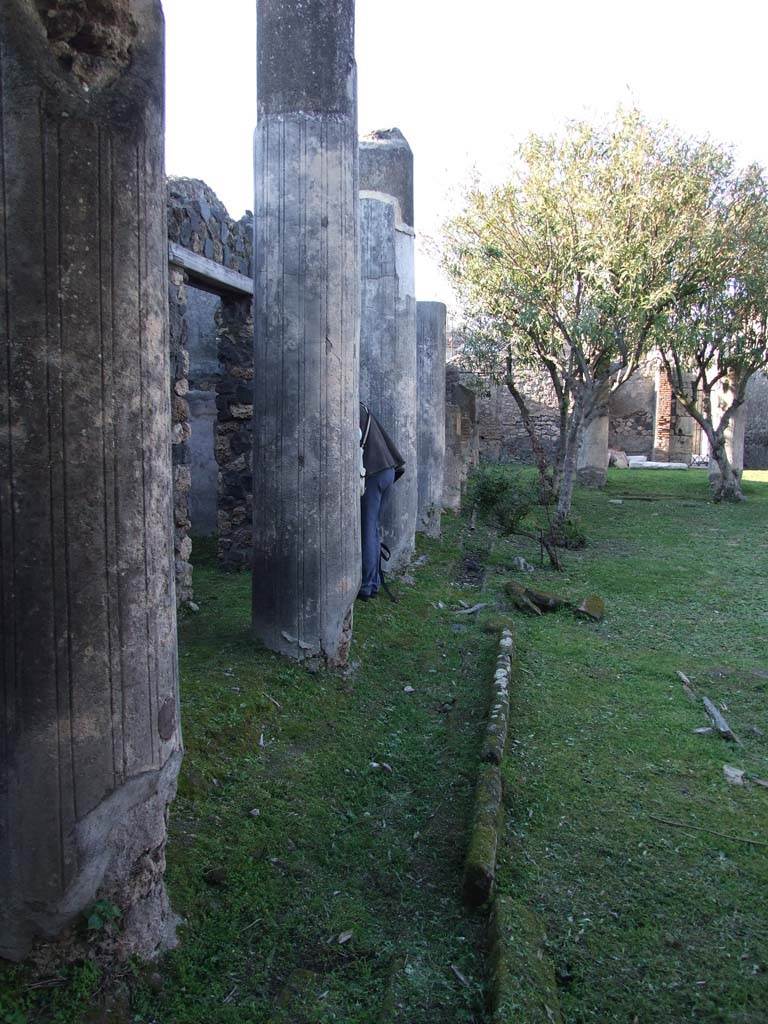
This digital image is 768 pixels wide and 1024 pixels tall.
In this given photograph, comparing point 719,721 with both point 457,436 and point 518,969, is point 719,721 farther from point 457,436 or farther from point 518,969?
point 457,436

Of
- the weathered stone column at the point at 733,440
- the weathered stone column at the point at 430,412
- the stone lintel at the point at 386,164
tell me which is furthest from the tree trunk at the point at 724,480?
the stone lintel at the point at 386,164

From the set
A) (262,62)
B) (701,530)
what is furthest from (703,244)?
(262,62)

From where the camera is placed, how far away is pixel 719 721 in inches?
196

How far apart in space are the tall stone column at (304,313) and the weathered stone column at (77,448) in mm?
2694

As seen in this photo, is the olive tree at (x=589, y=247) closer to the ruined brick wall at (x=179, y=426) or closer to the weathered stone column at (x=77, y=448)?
the ruined brick wall at (x=179, y=426)

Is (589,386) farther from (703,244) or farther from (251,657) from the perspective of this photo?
(251,657)

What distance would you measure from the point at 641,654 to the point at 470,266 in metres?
7.41

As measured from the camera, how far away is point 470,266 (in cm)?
1240

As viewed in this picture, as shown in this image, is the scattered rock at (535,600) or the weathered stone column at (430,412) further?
the weathered stone column at (430,412)

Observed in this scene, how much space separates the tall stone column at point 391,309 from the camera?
8812 mm

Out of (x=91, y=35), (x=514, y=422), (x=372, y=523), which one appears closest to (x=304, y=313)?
(x=372, y=523)

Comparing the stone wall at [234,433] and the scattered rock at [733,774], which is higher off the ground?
the stone wall at [234,433]

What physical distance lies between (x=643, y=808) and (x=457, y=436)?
10681 mm

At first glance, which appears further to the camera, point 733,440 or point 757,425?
point 757,425
